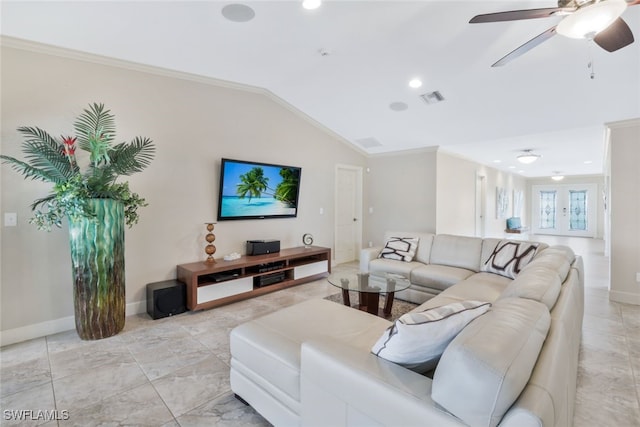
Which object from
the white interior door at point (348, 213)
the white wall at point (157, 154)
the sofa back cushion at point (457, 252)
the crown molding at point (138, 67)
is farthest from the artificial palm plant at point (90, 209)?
the white interior door at point (348, 213)

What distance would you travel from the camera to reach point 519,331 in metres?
1.08

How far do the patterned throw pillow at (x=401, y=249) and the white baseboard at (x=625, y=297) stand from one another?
2490 millimetres

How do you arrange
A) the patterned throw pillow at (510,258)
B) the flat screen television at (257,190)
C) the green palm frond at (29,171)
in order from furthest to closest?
the flat screen television at (257,190), the patterned throw pillow at (510,258), the green palm frond at (29,171)

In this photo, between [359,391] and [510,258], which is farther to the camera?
[510,258]

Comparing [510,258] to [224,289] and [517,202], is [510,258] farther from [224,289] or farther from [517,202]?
[517,202]

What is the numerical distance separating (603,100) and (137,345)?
18.2ft

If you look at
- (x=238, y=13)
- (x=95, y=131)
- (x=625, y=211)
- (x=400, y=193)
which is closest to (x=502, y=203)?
(x=400, y=193)

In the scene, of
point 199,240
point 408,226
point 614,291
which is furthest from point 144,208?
point 614,291

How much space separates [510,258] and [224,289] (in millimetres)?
3298

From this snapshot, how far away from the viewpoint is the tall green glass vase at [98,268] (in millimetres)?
2660

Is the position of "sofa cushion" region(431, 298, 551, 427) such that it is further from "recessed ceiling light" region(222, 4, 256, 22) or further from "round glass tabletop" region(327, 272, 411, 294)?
"recessed ceiling light" region(222, 4, 256, 22)

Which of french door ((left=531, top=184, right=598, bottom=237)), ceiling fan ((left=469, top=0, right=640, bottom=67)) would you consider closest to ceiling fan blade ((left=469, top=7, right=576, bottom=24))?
ceiling fan ((left=469, top=0, right=640, bottom=67))

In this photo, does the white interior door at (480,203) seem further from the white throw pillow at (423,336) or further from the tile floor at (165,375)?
the white throw pillow at (423,336)

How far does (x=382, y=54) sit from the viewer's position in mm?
3256
